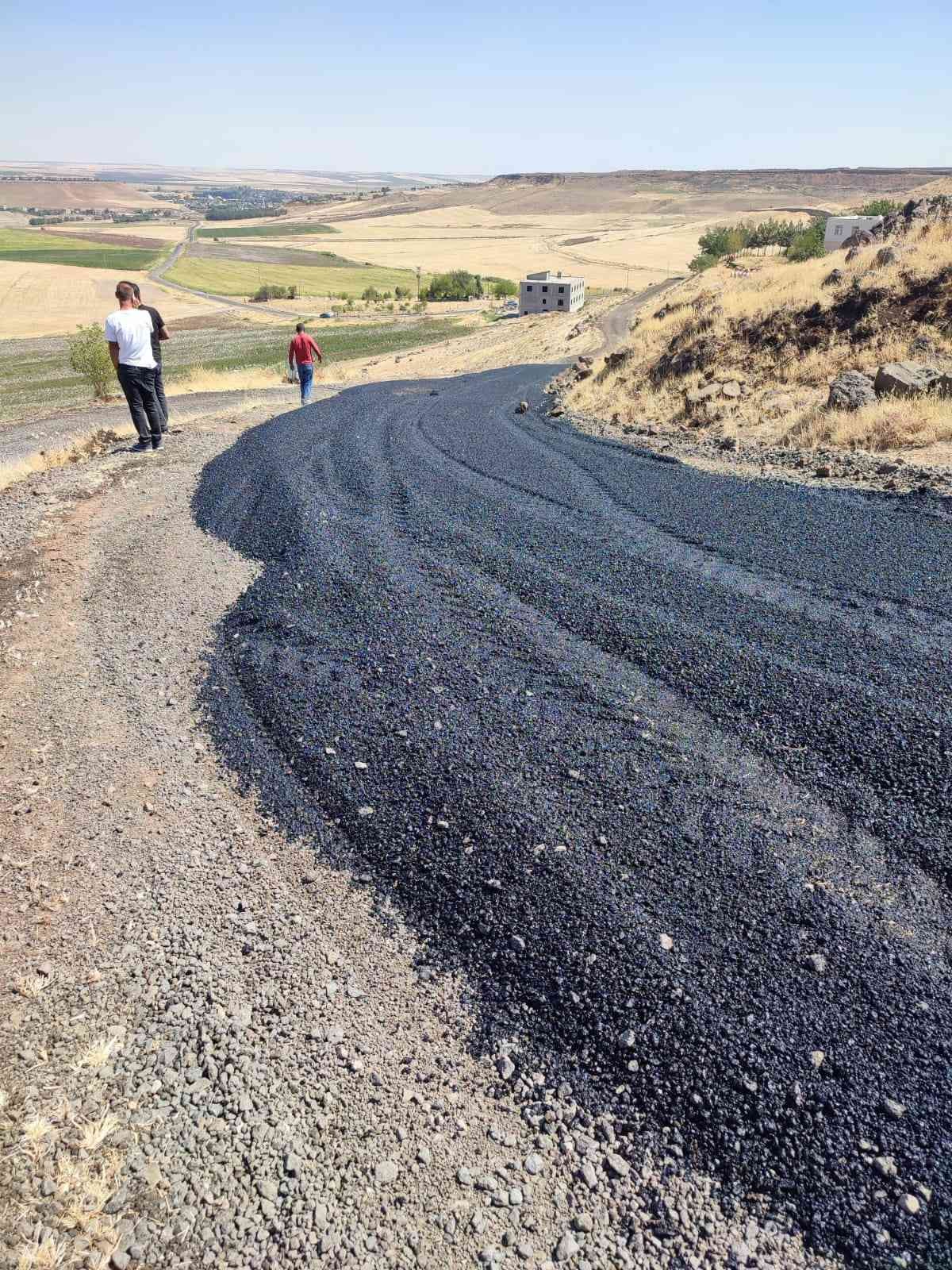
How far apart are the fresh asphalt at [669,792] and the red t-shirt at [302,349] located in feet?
33.4

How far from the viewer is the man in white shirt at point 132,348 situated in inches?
422

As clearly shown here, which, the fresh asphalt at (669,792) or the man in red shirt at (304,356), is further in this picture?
the man in red shirt at (304,356)

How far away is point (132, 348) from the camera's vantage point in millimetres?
10938

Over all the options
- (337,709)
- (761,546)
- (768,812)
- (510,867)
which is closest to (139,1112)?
(510,867)

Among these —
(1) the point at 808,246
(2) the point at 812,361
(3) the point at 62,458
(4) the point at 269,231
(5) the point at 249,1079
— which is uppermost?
(4) the point at 269,231

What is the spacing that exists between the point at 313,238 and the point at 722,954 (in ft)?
638

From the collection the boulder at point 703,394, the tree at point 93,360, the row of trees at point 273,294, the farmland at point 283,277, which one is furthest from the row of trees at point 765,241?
the row of trees at point 273,294

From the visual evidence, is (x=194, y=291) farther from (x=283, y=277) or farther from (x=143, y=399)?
(x=143, y=399)

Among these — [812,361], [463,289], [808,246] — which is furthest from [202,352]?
[463,289]

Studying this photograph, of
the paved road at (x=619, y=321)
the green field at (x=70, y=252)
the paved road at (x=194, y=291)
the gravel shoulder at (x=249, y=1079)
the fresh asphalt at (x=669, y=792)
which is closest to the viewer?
the gravel shoulder at (x=249, y=1079)

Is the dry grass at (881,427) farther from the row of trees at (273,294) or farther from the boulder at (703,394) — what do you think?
the row of trees at (273,294)

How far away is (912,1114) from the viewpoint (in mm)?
3047

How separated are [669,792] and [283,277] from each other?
388ft

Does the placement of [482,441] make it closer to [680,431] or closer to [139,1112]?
[680,431]
